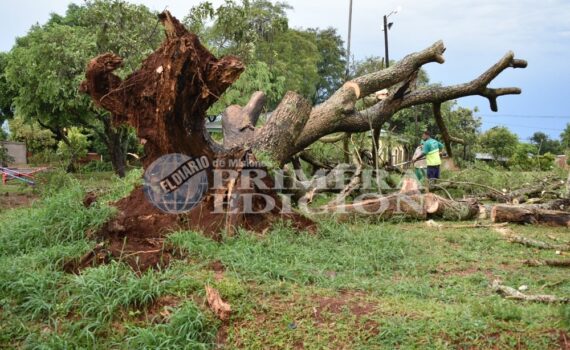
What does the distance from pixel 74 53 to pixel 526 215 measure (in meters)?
12.0

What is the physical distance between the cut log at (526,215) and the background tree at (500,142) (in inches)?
796

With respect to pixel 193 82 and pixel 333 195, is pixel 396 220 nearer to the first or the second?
pixel 333 195

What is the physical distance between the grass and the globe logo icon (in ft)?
2.18

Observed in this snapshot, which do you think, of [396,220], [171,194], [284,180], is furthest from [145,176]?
[396,220]

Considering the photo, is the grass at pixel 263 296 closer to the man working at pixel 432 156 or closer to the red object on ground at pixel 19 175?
the man working at pixel 432 156

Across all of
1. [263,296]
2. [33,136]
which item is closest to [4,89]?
[33,136]

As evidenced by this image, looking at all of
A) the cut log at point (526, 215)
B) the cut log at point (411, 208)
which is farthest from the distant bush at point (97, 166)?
the cut log at point (526, 215)

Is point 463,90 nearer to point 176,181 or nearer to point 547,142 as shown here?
point 176,181

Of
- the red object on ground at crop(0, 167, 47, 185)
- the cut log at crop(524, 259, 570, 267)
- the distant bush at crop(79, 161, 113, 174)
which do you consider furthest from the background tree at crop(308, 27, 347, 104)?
the cut log at crop(524, 259, 570, 267)

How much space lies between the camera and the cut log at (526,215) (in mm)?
7078

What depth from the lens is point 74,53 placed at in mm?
13555

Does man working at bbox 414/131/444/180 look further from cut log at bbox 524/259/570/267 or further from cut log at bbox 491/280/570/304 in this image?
cut log at bbox 491/280/570/304

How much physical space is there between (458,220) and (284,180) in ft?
8.89

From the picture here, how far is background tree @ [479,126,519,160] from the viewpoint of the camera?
85.7ft
